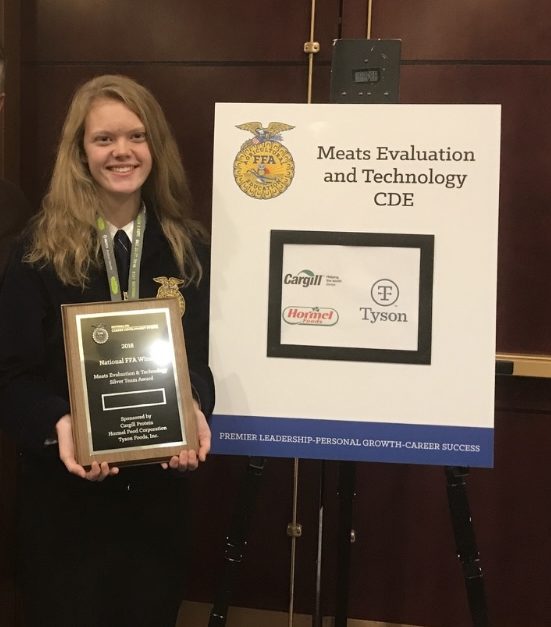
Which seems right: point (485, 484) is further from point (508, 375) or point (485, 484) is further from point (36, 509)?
point (36, 509)

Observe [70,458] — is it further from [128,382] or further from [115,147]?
[115,147]

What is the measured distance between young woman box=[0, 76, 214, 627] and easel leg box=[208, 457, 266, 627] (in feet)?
0.39

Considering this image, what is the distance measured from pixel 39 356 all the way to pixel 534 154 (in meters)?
1.60

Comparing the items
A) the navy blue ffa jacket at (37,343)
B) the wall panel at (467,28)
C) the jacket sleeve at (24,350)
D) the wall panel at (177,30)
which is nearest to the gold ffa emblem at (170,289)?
the navy blue ffa jacket at (37,343)

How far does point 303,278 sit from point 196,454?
483mm

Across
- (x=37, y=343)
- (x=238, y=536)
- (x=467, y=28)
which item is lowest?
(x=238, y=536)

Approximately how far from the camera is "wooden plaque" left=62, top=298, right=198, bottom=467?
1315mm

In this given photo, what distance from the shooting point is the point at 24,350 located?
1.40 metres

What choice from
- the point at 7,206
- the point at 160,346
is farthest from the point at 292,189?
the point at 7,206

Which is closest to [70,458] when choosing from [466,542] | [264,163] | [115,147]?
[115,147]

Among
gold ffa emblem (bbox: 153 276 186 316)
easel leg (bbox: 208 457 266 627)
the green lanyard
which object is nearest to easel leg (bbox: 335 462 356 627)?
easel leg (bbox: 208 457 266 627)

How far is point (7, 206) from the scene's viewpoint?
1779 millimetres

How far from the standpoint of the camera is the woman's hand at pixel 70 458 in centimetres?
129

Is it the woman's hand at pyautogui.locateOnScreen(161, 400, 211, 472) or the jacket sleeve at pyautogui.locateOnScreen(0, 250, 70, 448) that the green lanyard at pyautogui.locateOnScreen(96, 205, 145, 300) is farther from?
the woman's hand at pyautogui.locateOnScreen(161, 400, 211, 472)
